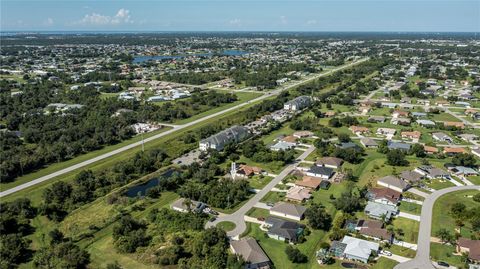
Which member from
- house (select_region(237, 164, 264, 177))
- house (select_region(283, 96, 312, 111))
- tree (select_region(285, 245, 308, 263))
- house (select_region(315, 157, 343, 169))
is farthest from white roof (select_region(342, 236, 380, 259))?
house (select_region(283, 96, 312, 111))

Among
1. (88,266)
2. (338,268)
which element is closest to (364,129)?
(338,268)

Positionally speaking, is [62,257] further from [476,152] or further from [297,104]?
[297,104]

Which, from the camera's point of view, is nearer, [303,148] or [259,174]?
[259,174]

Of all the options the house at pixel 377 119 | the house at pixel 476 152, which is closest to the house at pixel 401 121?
the house at pixel 377 119

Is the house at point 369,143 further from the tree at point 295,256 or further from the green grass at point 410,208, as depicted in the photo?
the tree at point 295,256

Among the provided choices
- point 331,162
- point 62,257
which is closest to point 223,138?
point 331,162

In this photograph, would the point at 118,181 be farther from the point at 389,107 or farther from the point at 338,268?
the point at 389,107

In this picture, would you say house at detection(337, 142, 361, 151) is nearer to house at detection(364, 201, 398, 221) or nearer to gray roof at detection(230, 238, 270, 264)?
house at detection(364, 201, 398, 221)
